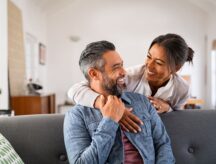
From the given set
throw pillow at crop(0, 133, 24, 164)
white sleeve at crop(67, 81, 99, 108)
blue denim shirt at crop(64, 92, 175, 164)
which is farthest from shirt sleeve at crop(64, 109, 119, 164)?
throw pillow at crop(0, 133, 24, 164)

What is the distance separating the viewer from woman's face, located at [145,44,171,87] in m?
1.52

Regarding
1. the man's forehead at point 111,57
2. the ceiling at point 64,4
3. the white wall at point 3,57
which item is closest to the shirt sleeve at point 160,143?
the man's forehead at point 111,57

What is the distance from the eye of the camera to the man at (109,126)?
1.20 m

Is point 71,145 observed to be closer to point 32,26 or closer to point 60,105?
point 32,26

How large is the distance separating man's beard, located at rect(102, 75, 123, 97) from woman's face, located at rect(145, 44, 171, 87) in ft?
0.85

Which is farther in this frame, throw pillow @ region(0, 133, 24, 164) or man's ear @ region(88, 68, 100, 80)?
man's ear @ region(88, 68, 100, 80)

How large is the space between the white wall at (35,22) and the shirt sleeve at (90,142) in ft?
11.2

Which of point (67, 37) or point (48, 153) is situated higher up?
point (67, 37)

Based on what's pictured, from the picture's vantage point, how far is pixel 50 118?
156cm

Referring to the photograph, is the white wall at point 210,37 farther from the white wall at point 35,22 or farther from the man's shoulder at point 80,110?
the man's shoulder at point 80,110

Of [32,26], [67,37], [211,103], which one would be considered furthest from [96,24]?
[211,103]

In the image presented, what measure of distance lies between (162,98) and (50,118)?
27.0 inches

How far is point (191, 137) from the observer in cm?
162

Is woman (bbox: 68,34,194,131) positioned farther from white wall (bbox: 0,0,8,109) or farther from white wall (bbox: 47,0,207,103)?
white wall (bbox: 47,0,207,103)
